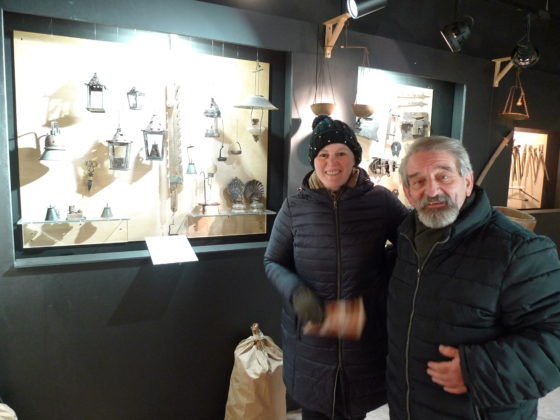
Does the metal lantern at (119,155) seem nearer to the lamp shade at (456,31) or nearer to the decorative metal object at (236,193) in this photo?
the decorative metal object at (236,193)

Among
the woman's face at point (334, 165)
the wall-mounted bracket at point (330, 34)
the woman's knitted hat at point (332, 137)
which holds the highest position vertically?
the wall-mounted bracket at point (330, 34)

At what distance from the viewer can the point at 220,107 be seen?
2414 millimetres

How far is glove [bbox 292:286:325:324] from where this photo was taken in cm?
142

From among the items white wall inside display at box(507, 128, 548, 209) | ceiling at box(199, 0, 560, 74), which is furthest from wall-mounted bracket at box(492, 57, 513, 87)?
white wall inside display at box(507, 128, 548, 209)

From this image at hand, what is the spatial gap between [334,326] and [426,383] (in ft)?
1.22

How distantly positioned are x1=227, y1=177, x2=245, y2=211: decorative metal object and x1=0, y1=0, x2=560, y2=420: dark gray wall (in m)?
0.29

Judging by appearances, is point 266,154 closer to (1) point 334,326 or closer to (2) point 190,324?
(2) point 190,324

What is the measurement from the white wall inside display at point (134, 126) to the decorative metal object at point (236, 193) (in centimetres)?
4

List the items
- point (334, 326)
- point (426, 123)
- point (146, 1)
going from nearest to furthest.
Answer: point (334, 326)
point (146, 1)
point (426, 123)

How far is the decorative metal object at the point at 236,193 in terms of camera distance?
2.46 metres

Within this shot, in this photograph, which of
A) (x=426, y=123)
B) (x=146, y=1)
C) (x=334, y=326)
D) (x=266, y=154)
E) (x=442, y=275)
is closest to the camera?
(x=442, y=275)

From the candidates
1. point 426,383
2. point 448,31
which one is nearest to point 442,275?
point 426,383

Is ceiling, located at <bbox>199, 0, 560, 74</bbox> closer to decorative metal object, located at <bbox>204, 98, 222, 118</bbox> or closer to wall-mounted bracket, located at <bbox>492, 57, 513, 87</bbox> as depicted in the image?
wall-mounted bracket, located at <bbox>492, 57, 513, 87</bbox>

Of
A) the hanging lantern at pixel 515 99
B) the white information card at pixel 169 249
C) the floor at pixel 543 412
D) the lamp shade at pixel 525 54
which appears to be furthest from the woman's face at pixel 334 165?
the hanging lantern at pixel 515 99
